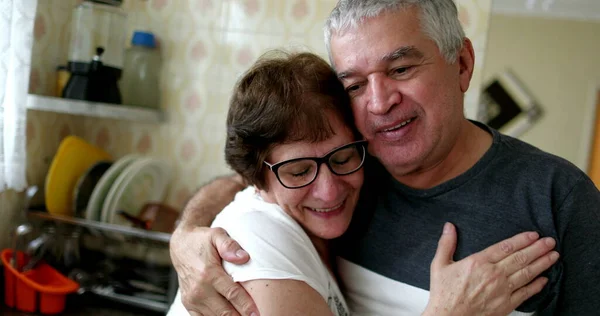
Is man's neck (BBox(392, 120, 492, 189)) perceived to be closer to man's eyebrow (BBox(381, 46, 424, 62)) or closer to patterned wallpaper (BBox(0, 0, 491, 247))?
man's eyebrow (BBox(381, 46, 424, 62))

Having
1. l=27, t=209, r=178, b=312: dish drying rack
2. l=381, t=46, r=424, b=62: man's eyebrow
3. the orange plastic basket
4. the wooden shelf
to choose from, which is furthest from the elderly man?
the wooden shelf

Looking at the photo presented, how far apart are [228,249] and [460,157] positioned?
1.77 feet

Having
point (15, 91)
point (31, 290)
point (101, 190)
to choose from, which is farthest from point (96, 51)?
point (31, 290)

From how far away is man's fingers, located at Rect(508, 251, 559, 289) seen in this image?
0.97 metres

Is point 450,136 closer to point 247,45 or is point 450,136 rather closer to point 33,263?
point 247,45

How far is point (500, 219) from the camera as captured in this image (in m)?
1.04

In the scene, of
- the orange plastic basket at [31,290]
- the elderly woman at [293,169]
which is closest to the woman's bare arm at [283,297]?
the elderly woman at [293,169]

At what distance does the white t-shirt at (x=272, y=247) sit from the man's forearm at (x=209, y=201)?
0.63ft

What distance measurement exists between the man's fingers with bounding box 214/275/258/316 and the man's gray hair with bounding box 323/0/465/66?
530mm

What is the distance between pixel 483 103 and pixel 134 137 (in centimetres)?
334

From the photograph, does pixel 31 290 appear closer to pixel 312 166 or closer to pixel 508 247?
pixel 312 166

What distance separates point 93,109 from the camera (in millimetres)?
1808

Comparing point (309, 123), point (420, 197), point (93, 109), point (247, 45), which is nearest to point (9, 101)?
→ point (93, 109)

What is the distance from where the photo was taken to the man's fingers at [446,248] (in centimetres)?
102
